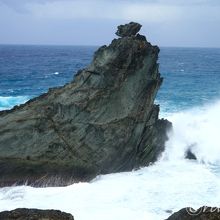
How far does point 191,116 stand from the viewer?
4219 centimetres

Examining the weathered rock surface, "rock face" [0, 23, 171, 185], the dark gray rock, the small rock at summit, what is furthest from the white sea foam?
the weathered rock surface

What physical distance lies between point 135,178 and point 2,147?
7.49 meters

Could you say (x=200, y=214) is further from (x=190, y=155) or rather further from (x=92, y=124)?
(x=190, y=155)

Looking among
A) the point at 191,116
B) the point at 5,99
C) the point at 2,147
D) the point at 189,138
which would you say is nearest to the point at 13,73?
the point at 5,99

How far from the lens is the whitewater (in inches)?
832

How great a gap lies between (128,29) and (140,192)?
1146cm

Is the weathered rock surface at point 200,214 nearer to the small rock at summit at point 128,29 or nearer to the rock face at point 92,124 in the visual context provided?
the rock face at point 92,124

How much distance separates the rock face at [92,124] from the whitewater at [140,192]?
2.86ft

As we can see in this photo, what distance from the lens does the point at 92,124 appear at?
26469 mm

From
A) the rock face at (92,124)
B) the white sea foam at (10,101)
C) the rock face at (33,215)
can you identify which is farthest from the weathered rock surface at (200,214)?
the white sea foam at (10,101)

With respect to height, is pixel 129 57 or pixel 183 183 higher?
pixel 129 57

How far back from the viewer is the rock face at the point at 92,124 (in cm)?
2503

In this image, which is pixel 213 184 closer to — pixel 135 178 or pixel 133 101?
pixel 135 178

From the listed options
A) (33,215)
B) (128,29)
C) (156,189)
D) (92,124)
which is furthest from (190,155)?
(33,215)
